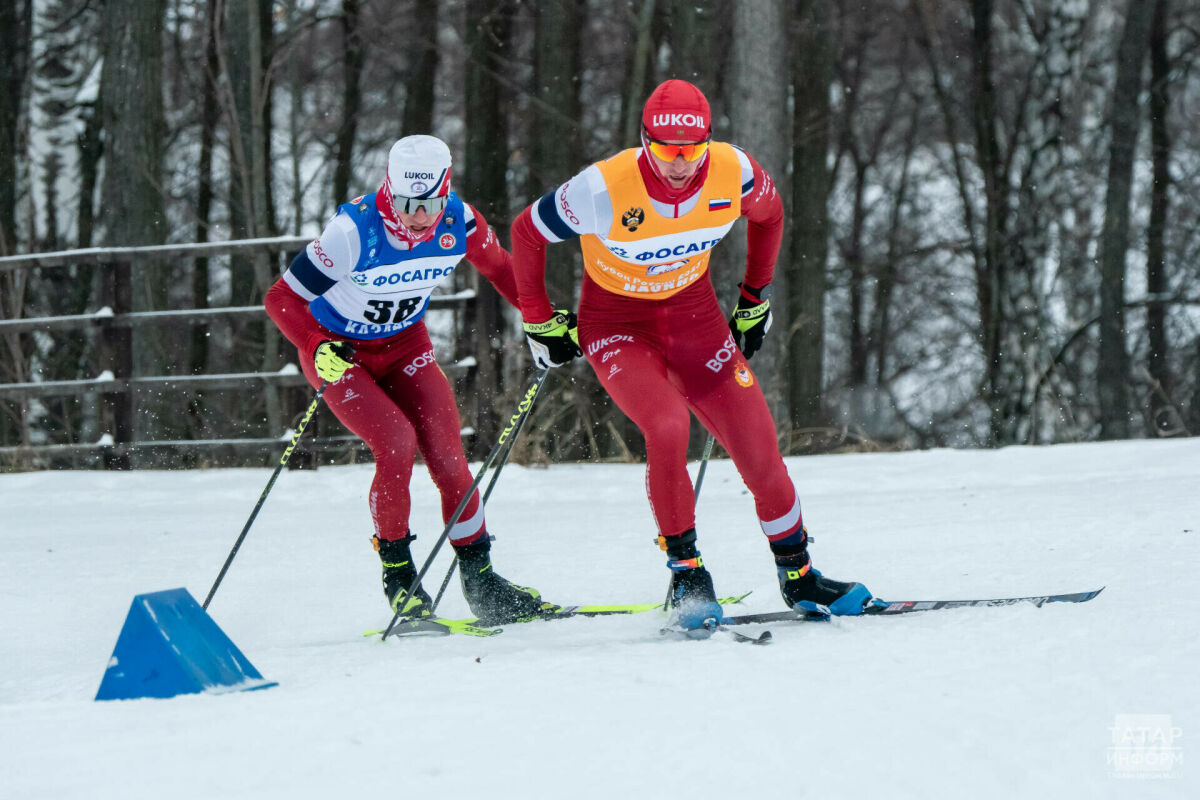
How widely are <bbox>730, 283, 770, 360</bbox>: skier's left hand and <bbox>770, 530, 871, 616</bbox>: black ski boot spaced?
80 cm

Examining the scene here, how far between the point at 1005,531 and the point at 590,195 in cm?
279

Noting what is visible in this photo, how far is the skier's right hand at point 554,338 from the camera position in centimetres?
443

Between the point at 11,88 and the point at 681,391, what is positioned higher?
the point at 11,88

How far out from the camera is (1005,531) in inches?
223

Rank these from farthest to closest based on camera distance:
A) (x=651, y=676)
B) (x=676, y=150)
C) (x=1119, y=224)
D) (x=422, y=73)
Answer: (x=422, y=73) < (x=1119, y=224) < (x=676, y=150) < (x=651, y=676)

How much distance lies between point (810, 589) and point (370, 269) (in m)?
1.96

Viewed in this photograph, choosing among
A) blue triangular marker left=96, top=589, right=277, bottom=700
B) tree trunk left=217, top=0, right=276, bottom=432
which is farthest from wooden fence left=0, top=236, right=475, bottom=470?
blue triangular marker left=96, top=589, right=277, bottom=700

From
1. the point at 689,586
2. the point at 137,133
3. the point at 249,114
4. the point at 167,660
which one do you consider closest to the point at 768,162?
the point at 137,133

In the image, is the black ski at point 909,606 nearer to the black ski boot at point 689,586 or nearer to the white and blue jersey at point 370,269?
the black ski boot at point 689,586

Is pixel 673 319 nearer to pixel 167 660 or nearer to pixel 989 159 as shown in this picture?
pixel 167 660

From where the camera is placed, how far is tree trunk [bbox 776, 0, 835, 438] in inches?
520

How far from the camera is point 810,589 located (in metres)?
4.11

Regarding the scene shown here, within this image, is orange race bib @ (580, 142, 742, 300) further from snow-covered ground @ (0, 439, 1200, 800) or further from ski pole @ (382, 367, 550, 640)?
snow-covered ground @ (0, 439, 1200, 800)

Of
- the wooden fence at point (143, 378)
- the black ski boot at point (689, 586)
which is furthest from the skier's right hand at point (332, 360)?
the wooden fence at point (143, 378)
